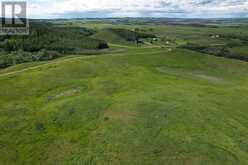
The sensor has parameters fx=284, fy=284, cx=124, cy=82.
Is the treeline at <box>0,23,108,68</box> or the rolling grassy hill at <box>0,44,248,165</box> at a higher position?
the treeline at <box>0,23,108,68</box>

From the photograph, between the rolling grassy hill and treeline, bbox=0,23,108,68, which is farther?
treeline, bbox=0,23,108,68

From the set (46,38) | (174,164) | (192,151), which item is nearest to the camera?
(174,164)

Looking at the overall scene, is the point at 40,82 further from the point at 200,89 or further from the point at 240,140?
the point at 240,140

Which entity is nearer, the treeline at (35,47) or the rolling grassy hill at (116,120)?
the rolling grassy hill at (116,120)

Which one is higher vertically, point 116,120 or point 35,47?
point 35,47

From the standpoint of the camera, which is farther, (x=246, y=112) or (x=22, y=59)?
(x=22, y=59)

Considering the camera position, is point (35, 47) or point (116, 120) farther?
point (35, 47)

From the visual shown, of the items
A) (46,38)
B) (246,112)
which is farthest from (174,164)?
(46,38)

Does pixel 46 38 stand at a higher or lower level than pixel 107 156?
higher
